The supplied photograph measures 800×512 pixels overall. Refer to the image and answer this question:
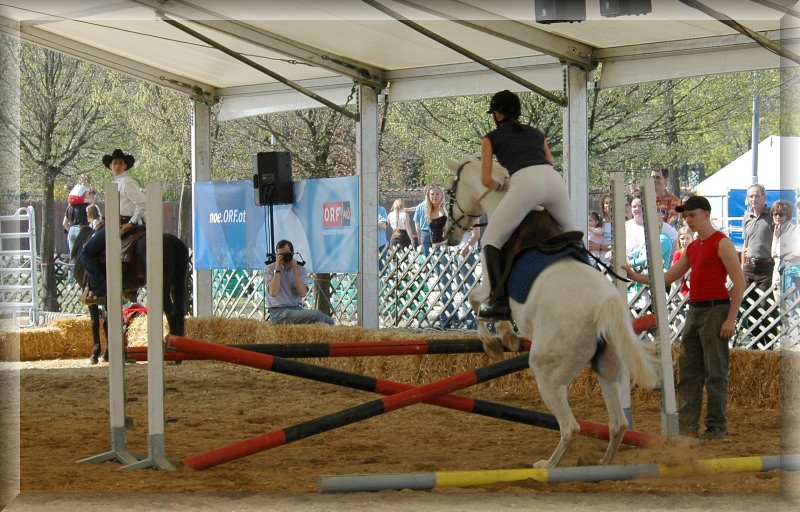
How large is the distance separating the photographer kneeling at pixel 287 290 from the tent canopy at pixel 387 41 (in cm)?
192

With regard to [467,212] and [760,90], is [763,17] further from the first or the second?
[760,90]

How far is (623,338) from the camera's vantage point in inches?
178

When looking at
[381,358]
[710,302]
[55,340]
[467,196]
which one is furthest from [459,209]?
[55,340]

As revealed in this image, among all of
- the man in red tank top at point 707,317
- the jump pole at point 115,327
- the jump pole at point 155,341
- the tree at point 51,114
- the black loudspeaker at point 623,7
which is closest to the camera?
the jump pole at point 155,341

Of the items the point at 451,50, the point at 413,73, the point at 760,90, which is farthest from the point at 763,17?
the point at 760,90

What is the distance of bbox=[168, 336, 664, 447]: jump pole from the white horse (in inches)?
17.1

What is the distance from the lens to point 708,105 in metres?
20.3

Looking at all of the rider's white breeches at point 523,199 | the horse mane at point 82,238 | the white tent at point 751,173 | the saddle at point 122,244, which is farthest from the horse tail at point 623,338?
the white tent at point 751,173

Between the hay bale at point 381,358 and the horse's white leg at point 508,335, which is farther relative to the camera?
the hay bale at point 381,358

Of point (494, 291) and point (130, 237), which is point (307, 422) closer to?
point (494, 291)

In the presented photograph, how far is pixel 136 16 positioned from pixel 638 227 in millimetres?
5575

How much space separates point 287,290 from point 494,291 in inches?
230

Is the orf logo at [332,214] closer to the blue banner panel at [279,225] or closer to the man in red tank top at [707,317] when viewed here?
the blue banner panel at [279,225]

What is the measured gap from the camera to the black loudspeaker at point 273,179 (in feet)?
36.6
